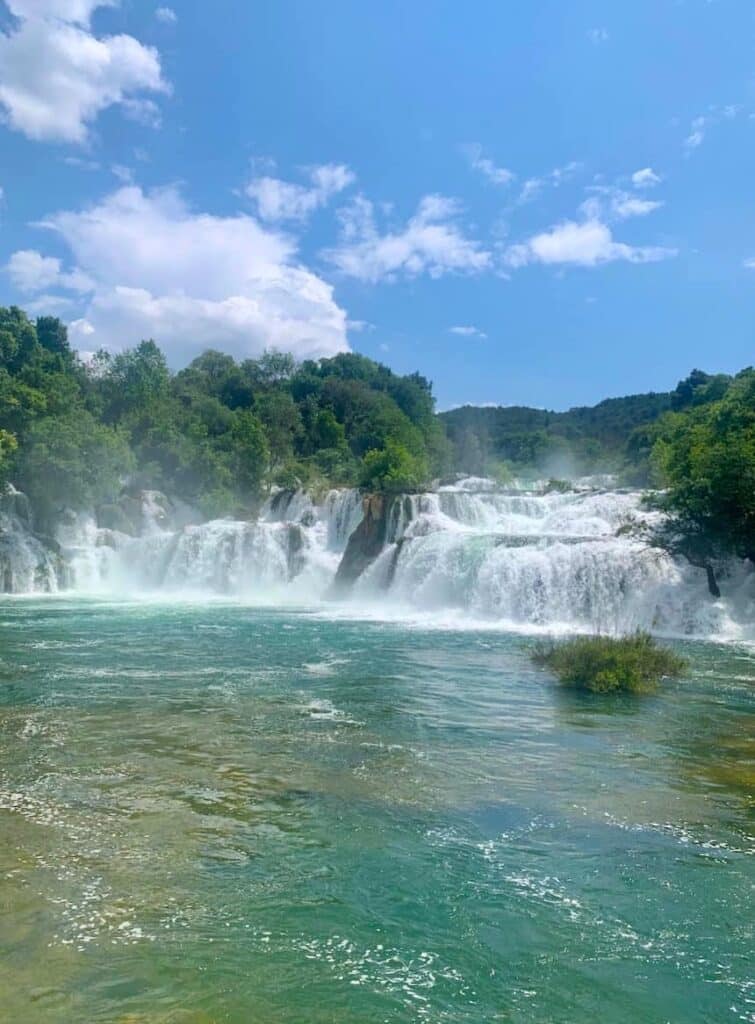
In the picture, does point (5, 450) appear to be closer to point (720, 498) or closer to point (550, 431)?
point (720, 498)

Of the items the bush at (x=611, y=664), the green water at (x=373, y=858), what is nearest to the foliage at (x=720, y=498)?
the bush at (x=611, y=664)

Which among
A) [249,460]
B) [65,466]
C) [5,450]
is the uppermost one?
[249,460]

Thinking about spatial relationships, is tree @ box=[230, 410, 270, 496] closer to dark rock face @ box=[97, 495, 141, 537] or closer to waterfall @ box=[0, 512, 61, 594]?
dark rock face @ box=[97, 495, 141, 537]

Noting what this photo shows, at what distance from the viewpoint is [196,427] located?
4691cm

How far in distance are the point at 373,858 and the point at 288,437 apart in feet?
166

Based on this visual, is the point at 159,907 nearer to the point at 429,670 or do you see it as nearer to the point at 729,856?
the point at 729,856

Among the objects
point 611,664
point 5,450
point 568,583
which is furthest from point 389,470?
point 611,664

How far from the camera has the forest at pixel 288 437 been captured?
22.2 meters

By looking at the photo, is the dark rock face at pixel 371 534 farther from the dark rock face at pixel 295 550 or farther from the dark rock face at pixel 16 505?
the dark rock face at pixel 16 505

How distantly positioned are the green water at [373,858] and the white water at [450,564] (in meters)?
9.21

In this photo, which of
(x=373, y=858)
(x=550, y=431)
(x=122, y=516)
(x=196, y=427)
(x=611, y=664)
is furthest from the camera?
(x=550, y=431)

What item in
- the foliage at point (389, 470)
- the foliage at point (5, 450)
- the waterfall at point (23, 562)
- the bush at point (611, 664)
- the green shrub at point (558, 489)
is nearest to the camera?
the bush at point (611, 664)

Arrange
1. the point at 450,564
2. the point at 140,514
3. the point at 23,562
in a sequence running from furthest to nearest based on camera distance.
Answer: the point at 140,514
the point at 23,562
the point at 450,564

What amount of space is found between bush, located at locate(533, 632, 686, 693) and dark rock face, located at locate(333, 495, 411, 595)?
15.6m
